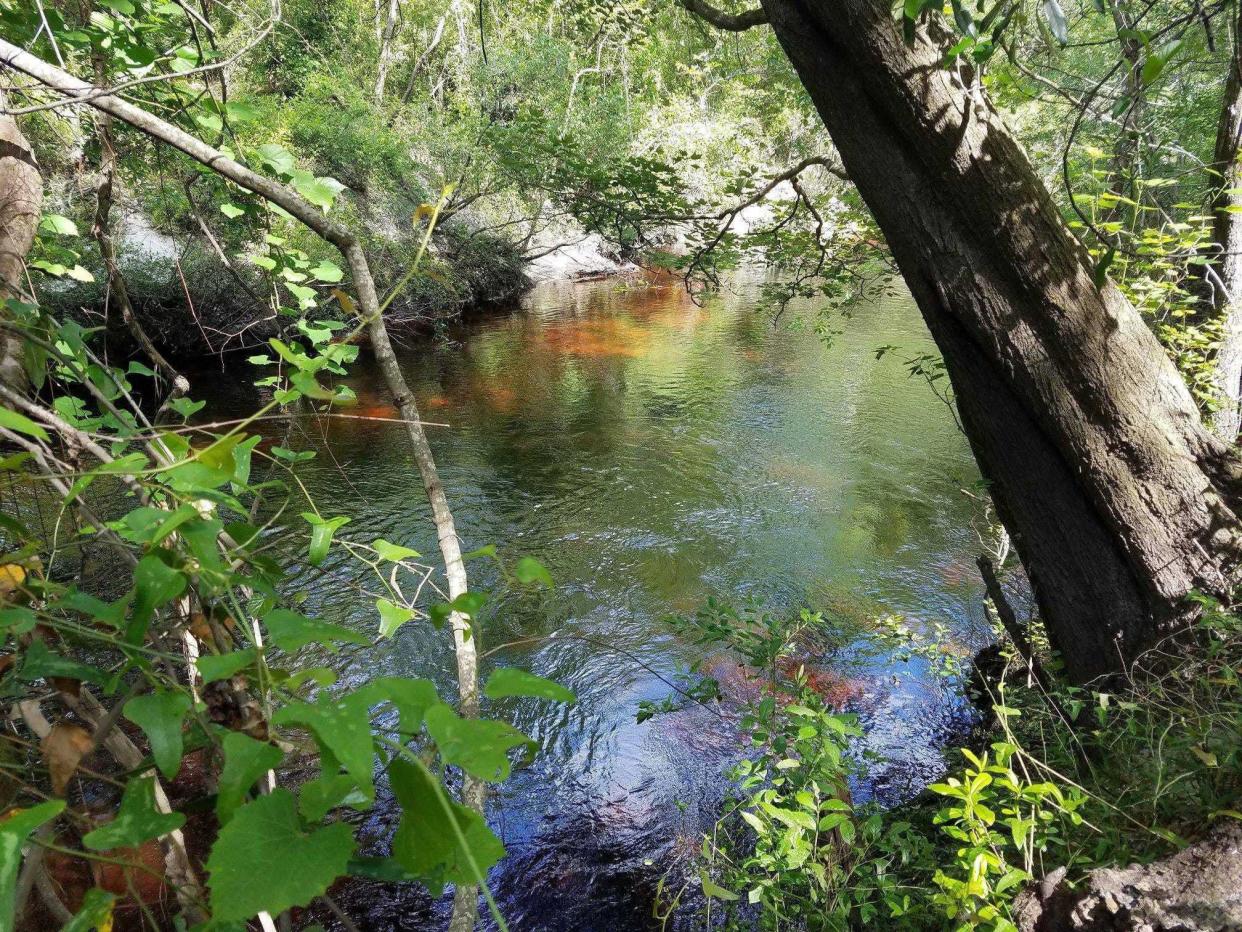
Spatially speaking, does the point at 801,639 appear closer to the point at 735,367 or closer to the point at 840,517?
the point at 840,517

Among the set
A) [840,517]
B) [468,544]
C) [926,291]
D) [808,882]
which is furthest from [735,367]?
[808,882]

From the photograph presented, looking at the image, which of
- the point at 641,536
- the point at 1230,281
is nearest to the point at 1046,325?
the point at 1230,281

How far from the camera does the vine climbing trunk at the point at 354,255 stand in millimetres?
1162

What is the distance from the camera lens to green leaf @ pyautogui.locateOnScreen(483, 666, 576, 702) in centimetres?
72

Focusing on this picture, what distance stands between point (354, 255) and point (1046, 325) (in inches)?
95.2

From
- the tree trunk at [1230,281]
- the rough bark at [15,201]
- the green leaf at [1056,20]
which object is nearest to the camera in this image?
the green leaf at [1056,20]

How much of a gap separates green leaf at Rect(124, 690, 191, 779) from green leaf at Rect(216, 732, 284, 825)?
0.36ft

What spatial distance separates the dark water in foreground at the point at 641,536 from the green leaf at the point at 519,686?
0.44 meters

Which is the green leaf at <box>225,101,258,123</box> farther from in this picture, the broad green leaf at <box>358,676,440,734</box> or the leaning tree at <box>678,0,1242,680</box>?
the leaning tree at <box>678,0,1242,680</box>

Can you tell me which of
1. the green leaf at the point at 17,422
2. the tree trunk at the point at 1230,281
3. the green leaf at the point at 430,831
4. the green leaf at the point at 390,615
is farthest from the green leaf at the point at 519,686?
the tree trunk at the point at 1230,281

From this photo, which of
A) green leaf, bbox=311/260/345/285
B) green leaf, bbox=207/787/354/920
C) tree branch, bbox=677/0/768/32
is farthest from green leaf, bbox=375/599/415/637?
tree branch, bbox=677/0/768/32

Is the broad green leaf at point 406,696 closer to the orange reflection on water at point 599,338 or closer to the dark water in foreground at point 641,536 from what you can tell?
the dark water in foreground at point 641,536

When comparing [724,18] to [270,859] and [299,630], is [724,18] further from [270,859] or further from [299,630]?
[270,859]

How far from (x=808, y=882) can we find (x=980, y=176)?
2.55 m
